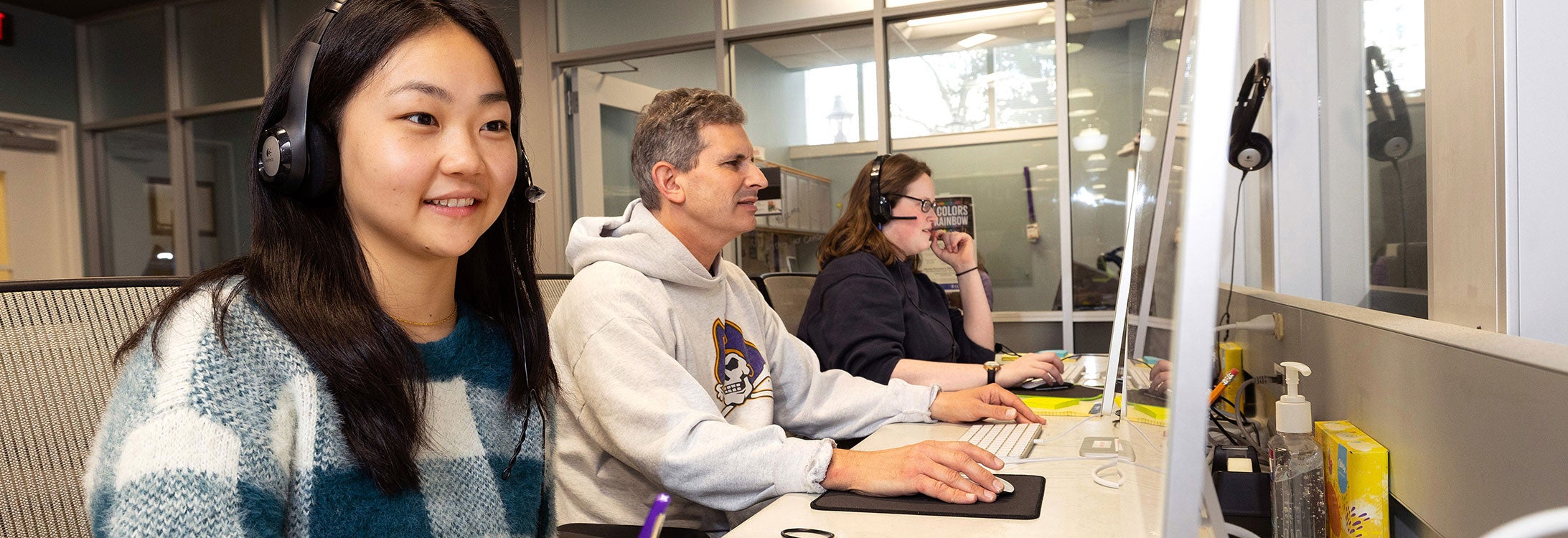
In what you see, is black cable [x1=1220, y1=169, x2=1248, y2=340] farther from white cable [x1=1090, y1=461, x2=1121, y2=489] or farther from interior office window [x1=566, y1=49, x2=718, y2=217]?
interior office window [x1=566, y1=49, x2=718, y2=217]

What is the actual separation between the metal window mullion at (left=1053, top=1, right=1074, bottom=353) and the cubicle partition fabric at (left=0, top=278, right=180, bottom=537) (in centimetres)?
348

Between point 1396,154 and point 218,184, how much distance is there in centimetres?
588

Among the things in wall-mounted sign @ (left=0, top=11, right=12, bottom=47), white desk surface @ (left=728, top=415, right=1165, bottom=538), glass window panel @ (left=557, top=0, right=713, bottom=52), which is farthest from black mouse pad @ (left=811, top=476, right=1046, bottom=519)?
wall-mounted sign @ (left=0, top=11, right=12, bottom=47)

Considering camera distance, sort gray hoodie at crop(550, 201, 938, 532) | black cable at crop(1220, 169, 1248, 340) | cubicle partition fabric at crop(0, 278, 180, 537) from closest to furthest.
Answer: cubicle partition fabric at crop(0, 278, 180, 537), gray hoodie at crop(550, 201, 938, 532), black cable at crop(1220, 169, 1248, 340)

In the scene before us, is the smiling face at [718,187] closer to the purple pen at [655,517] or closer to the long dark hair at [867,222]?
the long dark hair at [867,222]

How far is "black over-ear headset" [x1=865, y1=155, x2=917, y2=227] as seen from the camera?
2363 millimetres

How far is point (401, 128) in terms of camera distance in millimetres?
814

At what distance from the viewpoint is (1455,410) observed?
0.70m

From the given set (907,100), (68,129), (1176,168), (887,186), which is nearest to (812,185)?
(907,100)

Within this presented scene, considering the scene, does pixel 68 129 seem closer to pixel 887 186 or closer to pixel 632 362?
pixel 887 186

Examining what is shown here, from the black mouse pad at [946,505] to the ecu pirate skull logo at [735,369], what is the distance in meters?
0.43

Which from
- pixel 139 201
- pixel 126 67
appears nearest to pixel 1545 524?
pixel 139 201

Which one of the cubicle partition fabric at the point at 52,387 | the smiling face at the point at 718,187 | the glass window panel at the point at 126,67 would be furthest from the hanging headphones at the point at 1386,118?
the glass window panel at the point at 126,67

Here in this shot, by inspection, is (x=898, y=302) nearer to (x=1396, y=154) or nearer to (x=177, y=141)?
(x=1396, y=154)
